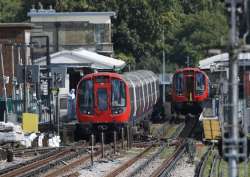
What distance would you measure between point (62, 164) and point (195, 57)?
54849 mm

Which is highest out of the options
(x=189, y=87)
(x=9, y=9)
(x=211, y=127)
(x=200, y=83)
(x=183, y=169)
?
(x=9, y=9)

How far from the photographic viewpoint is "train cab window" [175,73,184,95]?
43500 mm

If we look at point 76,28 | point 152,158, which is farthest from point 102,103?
point 76,28

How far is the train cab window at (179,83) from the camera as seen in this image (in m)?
43.5

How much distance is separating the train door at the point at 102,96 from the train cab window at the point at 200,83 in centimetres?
1191

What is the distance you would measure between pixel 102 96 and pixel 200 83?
1256cm

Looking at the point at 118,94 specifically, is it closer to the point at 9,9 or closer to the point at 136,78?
the point at 136,78

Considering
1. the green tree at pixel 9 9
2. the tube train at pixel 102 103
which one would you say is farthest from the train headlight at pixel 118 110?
the green tree at pixel 9 9

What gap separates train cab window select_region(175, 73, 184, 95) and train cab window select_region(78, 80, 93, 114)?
1217 cm

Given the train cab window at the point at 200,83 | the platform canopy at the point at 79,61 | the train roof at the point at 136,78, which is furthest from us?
Result: the platform canopy at the point at 79,61

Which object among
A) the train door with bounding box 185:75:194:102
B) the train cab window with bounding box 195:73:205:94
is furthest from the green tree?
the train cab window with bounding box 195:73:205:94

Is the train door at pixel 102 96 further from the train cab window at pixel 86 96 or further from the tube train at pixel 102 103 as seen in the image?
the train cab window at pixel 86 96

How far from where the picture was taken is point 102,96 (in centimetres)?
3180

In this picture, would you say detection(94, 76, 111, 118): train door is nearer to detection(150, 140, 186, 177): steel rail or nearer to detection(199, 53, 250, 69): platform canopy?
detection(150, 140, 186, 177): steel rail
